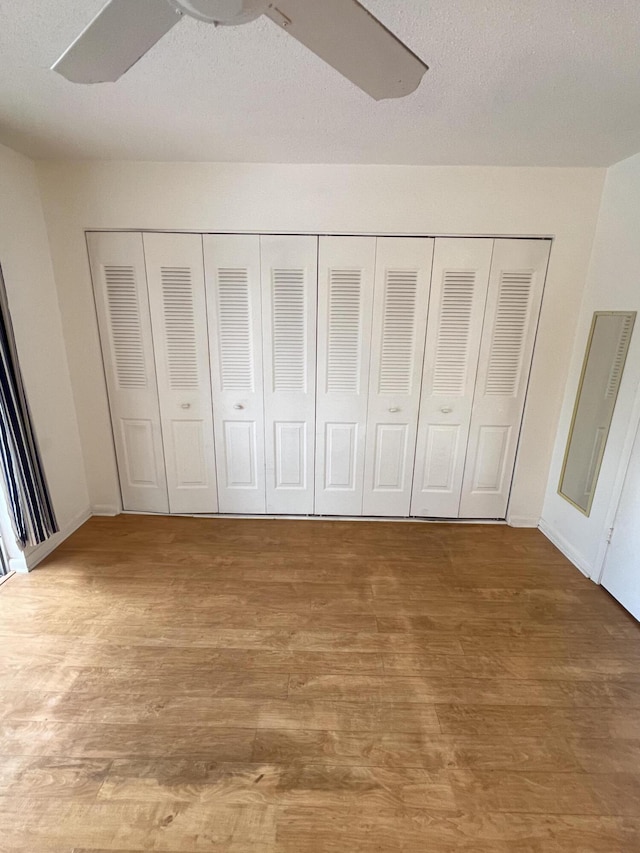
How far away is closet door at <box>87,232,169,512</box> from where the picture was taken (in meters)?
2.53

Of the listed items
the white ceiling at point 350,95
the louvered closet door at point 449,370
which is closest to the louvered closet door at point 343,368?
the louvered closet door at point 449,370

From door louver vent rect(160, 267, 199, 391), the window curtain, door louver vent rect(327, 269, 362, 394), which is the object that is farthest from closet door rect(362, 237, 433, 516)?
the window curtain

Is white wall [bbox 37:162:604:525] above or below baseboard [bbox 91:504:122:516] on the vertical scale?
above

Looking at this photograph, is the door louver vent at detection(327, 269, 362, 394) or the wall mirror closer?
the wall mirror

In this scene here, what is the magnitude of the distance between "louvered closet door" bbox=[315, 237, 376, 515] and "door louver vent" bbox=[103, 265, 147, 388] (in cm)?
123

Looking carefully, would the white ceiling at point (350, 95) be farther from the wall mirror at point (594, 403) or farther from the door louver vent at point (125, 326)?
the wall mirror at point (594, 403)

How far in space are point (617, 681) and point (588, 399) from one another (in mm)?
1553

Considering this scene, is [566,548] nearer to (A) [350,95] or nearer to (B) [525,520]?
(B) [525,520]

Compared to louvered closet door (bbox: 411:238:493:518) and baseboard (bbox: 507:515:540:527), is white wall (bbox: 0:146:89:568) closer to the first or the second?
louvered closet door (bbox: 411:238:493:518)

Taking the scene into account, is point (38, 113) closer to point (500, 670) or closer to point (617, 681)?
point (500, 670)

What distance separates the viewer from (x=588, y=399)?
2.47 m

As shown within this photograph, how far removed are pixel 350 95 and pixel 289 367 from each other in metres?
1.48

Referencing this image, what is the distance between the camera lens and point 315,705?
1.58 metres

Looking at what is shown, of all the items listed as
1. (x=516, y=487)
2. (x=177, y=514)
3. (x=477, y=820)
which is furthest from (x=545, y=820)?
(x=177, y=514)
